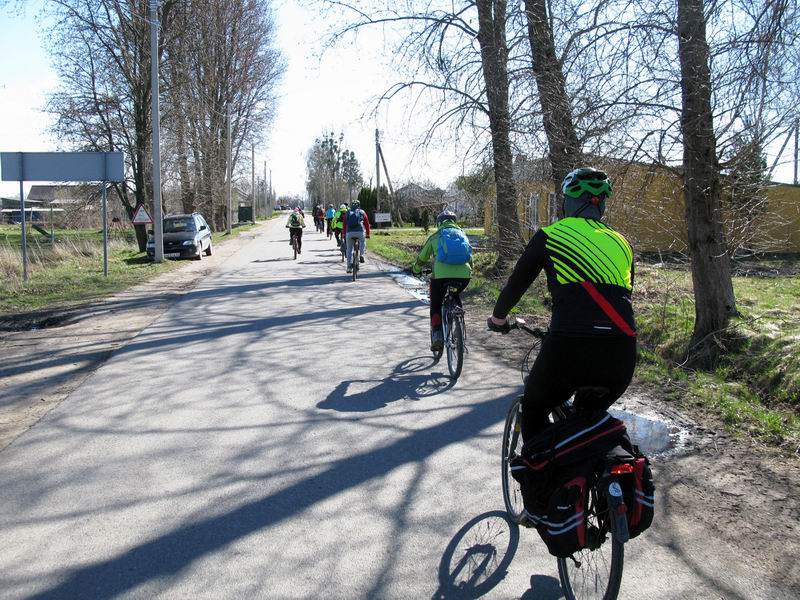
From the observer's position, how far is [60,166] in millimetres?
16812

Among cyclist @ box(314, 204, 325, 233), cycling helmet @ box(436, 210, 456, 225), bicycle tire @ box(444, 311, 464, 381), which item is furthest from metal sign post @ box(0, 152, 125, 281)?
cyclist @ box(314, 204, 325, 233)

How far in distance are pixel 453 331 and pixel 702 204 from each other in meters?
3.57

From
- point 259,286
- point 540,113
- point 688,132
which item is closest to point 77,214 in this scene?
point 259,286

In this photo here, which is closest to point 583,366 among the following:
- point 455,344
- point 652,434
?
point 652,434

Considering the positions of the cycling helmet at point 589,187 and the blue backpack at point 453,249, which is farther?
the blue backpack at point 453,249

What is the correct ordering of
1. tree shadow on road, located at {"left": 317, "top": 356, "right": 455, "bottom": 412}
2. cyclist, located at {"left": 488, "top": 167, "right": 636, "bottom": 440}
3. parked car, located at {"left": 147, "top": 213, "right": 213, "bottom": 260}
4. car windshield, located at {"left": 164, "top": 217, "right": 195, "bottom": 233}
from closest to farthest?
cyclist, located at {"left": 488, "top": 167, "right": 636, "bottom": 440}, tree shadow on road, located at {"left": 317, "top": 356, "right": 455, "bottom": 412}, parked car, located at {"left": 147, "top": 213, "right": 213, "bottom": 260}, car windshield, located at {"left": 164, "top": 217, "right": 195, "bottom": 233}

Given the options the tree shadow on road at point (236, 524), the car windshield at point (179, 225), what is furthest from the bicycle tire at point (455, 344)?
the car windshield at point (179, 225)

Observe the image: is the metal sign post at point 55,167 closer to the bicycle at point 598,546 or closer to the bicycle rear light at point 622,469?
the bicycle at point 598,546

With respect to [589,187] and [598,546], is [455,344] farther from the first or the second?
[598,546]

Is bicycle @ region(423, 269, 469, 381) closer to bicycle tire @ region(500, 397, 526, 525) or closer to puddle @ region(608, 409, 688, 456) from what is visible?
puddle @ region(608, 409, 688, 456)

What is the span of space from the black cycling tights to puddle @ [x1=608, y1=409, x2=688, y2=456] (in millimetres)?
2282

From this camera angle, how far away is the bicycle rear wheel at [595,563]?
290cm

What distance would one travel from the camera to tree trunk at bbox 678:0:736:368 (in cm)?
797

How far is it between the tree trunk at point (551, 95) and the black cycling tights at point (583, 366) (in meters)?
7.76
